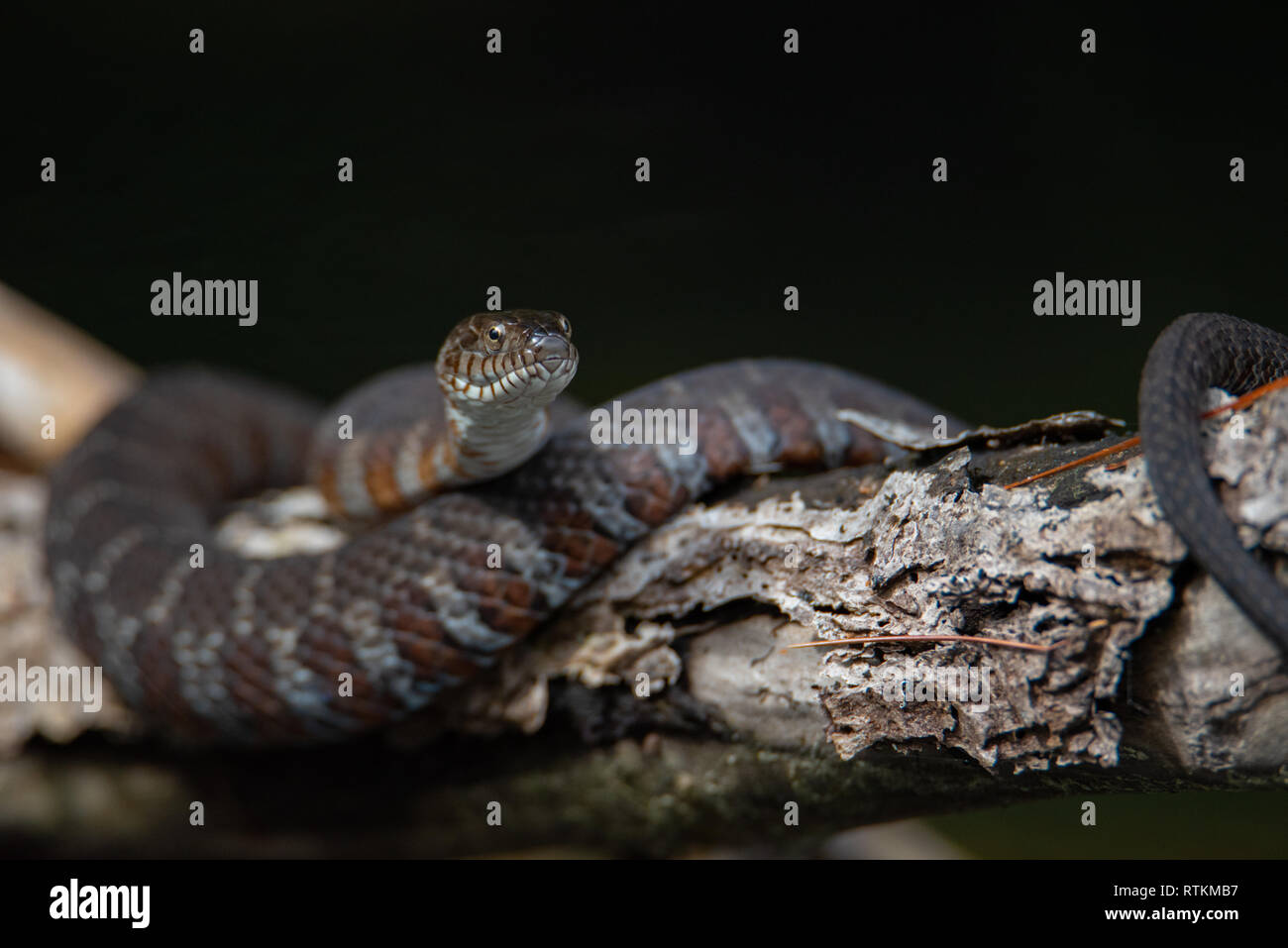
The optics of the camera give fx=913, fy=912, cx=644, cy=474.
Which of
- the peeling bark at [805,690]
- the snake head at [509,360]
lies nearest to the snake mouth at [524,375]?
the snake head at [509,360]

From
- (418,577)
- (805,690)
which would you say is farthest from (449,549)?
(805,690)

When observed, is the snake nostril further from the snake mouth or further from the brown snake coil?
the brown snake coil

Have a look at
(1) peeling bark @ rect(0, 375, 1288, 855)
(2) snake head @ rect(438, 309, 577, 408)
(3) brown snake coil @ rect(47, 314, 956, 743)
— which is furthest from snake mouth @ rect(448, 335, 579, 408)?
(1) peeling bark @ rect(0, 375, 1288, 855)

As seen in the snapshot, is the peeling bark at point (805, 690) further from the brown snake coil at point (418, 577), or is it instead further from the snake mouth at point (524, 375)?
the snake mouth at point (524, 375)

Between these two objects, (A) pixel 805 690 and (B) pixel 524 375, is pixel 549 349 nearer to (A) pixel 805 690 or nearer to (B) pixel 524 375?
(B) pixel 524 375

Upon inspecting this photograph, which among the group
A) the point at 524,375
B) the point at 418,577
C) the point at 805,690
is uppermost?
the point at 524,375

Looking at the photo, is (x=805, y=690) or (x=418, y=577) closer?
(x=805, y=690)

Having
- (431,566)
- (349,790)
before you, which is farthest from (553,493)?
(349,790)
